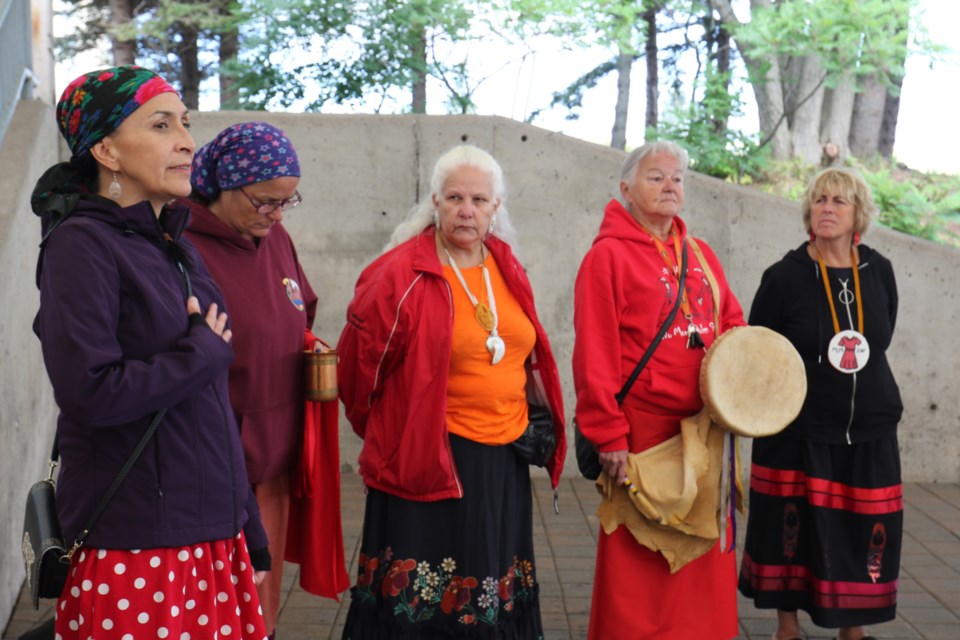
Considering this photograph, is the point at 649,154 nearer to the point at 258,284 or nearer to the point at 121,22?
the point at 258,284

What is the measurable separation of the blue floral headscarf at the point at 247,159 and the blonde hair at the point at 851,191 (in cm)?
221

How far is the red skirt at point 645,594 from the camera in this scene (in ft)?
13.6

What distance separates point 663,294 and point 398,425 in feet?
3.48

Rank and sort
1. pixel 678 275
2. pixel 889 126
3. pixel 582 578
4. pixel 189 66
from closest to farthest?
1. pixel 678 275
2. pixel 582 578
3. pixel 189 66
4. pixel 889 126

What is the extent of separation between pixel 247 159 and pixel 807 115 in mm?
8830

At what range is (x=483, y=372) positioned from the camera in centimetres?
378

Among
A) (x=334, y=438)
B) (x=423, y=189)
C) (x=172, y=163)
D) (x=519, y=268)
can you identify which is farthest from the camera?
(x=423, y=189)

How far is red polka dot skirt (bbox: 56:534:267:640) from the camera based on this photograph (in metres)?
2.43

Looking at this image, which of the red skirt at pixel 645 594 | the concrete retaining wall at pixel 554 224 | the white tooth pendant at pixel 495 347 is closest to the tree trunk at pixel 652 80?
the concrete retaining wall at pixel 554 224

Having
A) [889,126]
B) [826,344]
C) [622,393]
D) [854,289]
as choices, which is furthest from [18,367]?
[889,126]

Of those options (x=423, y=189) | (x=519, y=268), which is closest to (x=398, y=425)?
(x=519, y=268)

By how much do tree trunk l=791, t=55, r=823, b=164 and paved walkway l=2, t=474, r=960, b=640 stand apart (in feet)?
15.1

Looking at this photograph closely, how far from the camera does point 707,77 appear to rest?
10.3m

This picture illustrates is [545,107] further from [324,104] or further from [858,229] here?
[858,229]
